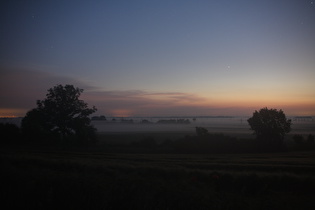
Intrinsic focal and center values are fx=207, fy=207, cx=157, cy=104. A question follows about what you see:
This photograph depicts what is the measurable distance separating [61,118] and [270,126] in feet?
184

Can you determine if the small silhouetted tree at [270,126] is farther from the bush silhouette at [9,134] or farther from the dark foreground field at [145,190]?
the bush silhouette at [9,134]

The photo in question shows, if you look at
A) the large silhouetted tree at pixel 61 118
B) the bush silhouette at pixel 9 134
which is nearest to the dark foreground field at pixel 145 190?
the large silhouetted tree at pixel 61 118

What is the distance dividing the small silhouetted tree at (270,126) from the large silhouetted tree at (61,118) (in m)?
46.6

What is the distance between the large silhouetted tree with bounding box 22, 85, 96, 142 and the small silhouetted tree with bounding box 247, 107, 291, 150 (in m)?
46.6

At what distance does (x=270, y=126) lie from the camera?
195 ft

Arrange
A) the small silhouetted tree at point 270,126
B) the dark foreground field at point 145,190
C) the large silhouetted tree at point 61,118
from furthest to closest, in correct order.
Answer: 1. the small silhouetted tree at point 270,126
2. the large silhouetted tree at point 61,118
3. the dark foreground field at point 145,190

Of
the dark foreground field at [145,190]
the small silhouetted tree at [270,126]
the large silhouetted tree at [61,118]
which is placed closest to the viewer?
the dark foreground field at [145,190]

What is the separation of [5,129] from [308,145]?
8189 cm

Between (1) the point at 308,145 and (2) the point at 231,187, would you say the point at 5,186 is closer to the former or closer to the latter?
(2) the point at 231,187

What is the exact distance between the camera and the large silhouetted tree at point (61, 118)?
47438 millimetres

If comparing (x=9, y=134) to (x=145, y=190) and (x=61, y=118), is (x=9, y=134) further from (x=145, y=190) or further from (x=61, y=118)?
(x=145, y=190)

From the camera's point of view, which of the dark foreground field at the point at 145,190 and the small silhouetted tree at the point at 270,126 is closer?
the dark foreground field at the point at 145,190

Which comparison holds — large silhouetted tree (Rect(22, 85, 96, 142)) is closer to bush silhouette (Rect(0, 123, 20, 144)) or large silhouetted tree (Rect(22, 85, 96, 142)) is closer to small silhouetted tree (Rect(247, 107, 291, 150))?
bush silhouette (Rect(0, 123, 20, 144))

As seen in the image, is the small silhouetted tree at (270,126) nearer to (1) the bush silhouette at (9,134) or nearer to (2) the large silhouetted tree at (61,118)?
(2) the large silhouetted tree at (61,118)
